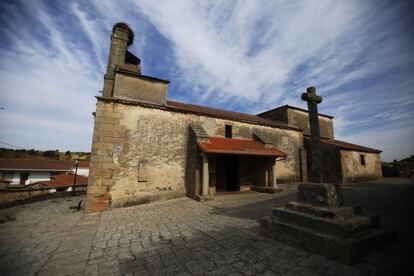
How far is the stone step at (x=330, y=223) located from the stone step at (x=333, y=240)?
8 cm

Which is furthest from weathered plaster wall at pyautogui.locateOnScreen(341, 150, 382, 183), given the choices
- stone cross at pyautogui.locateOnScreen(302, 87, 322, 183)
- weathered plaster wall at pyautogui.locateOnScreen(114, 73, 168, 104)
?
weathered plaster wall at pyautogui.locateOnScreen(114, 73, 168, 104)

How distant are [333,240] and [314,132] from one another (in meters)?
2.47

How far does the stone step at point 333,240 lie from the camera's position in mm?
2826

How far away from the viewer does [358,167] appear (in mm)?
15633

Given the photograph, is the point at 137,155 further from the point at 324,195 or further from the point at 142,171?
the point at 324,195

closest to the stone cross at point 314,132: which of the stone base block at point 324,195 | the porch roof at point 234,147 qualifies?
the stone base block at point 324,195

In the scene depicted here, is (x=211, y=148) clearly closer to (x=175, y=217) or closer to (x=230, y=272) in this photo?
(x=175, y=217)

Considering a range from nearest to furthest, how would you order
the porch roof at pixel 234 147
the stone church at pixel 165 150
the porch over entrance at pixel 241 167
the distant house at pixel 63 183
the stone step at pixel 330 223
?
1. the stone step at pixel 330 223
2. the stone church at pixel 165 150
3. the porch roof at pixel 234 147
4. the porch over entrance at pixel 241 167
5. the distant house at pixel 63 183

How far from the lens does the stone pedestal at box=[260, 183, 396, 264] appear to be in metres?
2.95

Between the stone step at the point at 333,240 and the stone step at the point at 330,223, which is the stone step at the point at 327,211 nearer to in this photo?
the stone step at the point at 330,223

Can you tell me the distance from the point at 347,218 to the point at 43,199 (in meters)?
17.9

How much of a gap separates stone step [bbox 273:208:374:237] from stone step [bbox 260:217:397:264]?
8cm

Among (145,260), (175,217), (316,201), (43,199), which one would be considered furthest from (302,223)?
(43,199)

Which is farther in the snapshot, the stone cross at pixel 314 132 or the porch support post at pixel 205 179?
the porch support post at pixel 205 179
